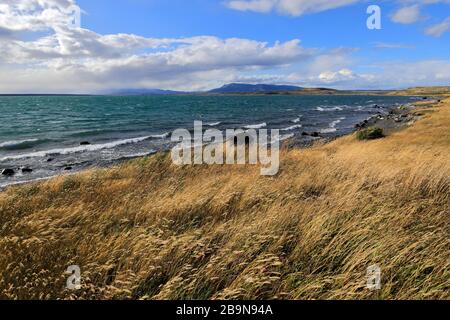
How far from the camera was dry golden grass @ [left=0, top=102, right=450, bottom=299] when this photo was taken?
4.37 meters

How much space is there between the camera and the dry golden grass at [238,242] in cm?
437

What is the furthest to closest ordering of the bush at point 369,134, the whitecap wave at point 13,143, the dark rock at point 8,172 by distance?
the whitecap wave at point 13,143
the bush at point 369,134
the dark rock at point 8,172

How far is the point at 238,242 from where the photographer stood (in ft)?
17.9

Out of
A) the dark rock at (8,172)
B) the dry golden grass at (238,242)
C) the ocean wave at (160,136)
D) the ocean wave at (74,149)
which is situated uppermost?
the dry golden grass at (238,242)

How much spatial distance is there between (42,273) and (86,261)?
1.94 feet

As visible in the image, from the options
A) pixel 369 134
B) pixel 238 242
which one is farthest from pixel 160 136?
pixel 238 242

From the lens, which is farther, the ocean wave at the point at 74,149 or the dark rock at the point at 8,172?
the ocean wave at the point at 74,149

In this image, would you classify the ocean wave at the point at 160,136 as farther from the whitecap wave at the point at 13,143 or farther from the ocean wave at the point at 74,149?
the whitecap wave at the point at 13,143

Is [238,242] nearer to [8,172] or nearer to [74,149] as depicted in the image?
[8,172]

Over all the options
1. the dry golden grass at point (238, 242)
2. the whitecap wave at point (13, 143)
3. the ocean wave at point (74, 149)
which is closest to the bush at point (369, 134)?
the ocean wave at point (74, 149)

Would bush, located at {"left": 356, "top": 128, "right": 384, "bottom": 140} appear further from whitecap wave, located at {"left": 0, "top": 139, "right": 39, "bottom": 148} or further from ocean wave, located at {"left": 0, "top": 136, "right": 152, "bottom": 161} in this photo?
whitecap wave, located at {"left": 0, "top": 139, "right": 39, "bottom": 148}

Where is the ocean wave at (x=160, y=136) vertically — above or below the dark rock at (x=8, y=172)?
above

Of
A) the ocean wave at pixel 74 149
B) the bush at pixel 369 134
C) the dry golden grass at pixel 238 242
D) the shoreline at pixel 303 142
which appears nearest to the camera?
the dry golden grass at pixel 238 242
